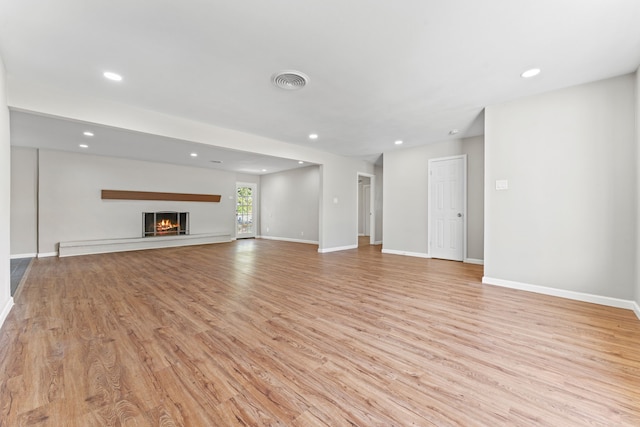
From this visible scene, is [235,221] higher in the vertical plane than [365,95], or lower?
lower

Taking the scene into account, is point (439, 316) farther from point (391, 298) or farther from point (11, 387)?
point (11, 387)

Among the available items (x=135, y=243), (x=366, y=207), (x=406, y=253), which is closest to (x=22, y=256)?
(x=135, y=243)

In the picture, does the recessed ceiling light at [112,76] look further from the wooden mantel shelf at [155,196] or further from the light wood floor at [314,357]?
the wooden mantel shelf at [155,196]

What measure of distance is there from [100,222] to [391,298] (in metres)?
7.46

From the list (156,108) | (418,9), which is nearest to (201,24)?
(418,9)

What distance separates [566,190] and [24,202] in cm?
994

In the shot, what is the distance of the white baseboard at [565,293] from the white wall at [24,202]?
9.13 meters

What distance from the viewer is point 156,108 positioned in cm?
367

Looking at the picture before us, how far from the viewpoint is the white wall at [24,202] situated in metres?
5.83

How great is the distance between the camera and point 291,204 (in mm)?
9211

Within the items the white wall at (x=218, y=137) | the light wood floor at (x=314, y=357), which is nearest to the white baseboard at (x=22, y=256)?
the light wood floor at (x=314, y=357)

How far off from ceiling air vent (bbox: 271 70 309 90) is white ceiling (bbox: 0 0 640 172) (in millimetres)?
105

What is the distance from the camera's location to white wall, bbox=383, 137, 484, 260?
17.0ft

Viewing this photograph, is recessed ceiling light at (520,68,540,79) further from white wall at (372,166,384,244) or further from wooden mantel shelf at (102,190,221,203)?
wooden mantel shelf at (102,190,221,203)
